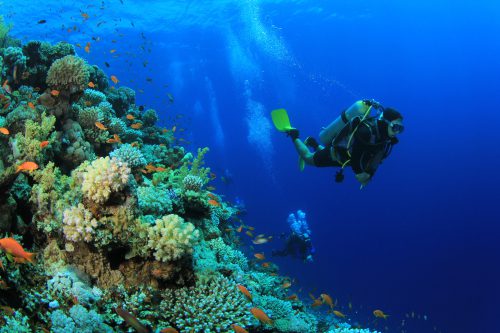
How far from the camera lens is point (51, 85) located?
5.64 meters

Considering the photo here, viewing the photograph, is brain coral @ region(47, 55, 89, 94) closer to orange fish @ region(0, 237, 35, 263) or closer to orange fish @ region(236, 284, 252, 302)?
orange fish @ region(0, 237, 35, 263)

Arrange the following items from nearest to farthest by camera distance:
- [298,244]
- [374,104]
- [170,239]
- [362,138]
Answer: [170,239] < [362,138] < [374,104] < [298,244]

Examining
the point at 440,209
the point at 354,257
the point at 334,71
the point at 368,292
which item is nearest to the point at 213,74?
the point at 334,71

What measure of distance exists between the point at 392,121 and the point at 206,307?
4888 mm

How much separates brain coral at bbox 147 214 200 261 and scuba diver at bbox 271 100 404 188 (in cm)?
437

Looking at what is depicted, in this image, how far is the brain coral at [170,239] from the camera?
3680 millimetres

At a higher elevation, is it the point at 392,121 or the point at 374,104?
the point at 374,104

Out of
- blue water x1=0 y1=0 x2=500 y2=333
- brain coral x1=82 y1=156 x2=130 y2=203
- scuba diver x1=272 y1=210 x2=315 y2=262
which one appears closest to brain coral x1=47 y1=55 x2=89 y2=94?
brain coral x1=82 y1=156 x2=130 y2=203

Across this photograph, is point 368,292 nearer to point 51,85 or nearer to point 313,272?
point 313,272

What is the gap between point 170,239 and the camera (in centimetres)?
368

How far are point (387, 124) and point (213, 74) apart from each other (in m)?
76.9

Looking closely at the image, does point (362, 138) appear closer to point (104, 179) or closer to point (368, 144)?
point (368, 144)

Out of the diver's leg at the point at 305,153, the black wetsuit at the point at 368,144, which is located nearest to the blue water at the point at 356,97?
the diver's leg at the point at 305,153

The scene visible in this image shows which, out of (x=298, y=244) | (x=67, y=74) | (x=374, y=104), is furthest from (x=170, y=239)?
(x=298, y=244)
